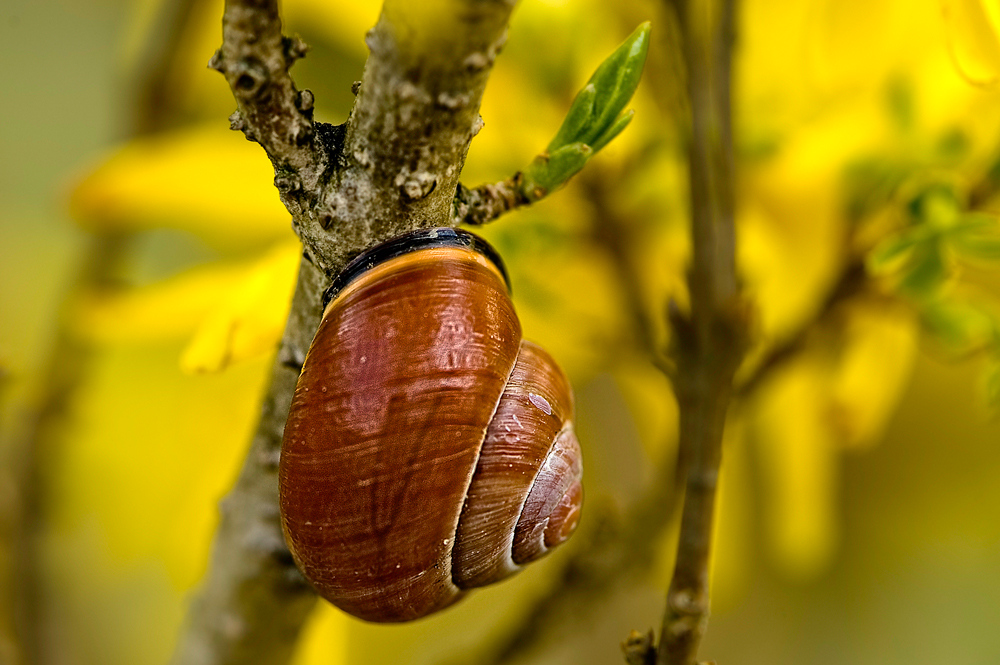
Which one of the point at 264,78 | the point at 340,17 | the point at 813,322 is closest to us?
the point at 264,78

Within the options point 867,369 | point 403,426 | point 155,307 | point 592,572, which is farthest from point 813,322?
point 155,307

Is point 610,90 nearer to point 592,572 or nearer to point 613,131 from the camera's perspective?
point 613,131

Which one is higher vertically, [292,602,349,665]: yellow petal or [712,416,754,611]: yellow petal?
[712,416,754,611]: yellow petal

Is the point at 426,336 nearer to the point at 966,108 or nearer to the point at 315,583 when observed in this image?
the point at 315,583

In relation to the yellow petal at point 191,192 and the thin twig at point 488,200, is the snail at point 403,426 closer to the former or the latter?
the thin twig at point 488,200

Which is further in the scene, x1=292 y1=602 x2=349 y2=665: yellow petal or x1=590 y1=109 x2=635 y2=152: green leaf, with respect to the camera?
x1=292 y1=602 x2=349 y2=665: yellow petal

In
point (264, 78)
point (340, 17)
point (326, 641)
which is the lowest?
point (326, 641)

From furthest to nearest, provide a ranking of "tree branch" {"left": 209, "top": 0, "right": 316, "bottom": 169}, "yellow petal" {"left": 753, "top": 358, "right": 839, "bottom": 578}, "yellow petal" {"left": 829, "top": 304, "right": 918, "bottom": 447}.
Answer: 1. "yellow petal" {"left": 753, "top": 358, "right": 839, "bottom": 578}
2. "yellow petal" {"left": 829, "top": 304, "right": 918, "bottom": 447}
3. "tree branch" {"left": 209, "top": 0, "right": 316, "bottom": 169}

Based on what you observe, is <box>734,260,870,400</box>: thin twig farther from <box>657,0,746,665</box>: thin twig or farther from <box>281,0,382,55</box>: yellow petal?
<box>281,0,382,55</box>: yellow petal

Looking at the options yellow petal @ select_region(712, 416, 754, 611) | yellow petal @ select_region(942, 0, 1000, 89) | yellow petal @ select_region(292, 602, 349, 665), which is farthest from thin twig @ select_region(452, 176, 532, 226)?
yellow petal @ select_region(712, 416, 754, 611)
